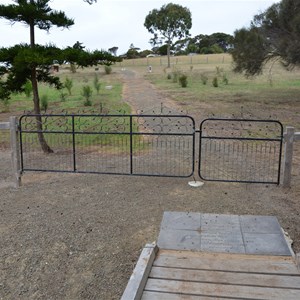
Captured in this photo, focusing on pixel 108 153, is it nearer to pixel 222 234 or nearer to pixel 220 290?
pixel 222 234

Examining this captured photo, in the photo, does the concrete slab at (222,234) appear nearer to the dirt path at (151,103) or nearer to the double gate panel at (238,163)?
the double gate panel at (238,163)

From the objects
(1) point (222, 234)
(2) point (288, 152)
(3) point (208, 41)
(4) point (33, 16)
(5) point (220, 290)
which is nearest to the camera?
(5) point (220, 290)

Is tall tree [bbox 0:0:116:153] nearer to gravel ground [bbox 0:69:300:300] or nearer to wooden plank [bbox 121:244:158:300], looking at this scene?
gravel ground [bbox 0:69:300:300]

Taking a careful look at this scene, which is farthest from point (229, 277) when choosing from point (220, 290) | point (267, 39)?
point (267, 39)

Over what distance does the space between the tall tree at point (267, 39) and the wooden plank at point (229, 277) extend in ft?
53.8

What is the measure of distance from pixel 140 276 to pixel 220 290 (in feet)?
2.33

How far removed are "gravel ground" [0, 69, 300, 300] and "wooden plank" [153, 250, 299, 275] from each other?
16.8 inches

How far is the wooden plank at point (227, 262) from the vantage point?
3996mm

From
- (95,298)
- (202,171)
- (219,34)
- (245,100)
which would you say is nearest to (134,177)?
(202,171)

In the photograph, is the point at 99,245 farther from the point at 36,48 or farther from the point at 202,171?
the point at 36,48

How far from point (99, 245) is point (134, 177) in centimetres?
277

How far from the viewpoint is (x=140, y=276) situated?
12.0ft

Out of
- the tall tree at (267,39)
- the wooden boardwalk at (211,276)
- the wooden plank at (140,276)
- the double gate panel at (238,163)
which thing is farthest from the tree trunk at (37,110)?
the tall tree at (267,39)

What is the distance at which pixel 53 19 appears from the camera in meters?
9.09
